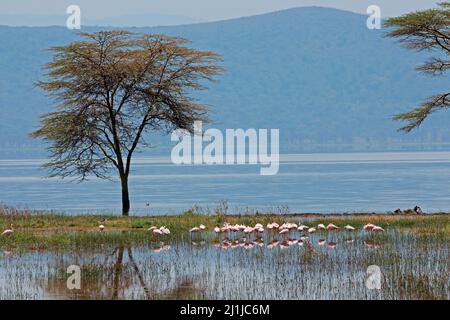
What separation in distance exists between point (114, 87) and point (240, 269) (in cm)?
2478

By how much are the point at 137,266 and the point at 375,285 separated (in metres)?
7.29

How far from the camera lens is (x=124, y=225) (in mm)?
38688

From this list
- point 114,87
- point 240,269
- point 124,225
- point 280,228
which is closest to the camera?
point 240,269

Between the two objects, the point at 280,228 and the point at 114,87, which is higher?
the point at 114,87

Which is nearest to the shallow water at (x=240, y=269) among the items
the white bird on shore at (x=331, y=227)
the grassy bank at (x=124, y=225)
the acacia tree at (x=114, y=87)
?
the white bird on shore at (x=331, y=227)

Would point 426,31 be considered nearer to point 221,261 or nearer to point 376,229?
point 376,229

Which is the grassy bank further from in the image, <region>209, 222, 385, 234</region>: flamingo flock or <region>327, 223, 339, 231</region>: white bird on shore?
<region>327, 223, 339, 231</region>: white bird on shore

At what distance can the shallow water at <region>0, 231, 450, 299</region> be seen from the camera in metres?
21.5

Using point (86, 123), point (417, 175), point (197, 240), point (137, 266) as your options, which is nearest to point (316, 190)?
A: point (417, 175)

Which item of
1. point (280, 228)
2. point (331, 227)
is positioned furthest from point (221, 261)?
point (331, 227)

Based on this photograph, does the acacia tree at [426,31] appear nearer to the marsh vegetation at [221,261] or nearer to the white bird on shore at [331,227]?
the marsh vegetation at [221,261]

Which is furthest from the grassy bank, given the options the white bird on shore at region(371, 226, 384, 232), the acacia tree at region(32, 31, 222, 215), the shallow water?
the acacia tree at region(32, 31, 222, 215)
